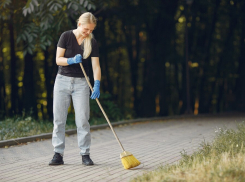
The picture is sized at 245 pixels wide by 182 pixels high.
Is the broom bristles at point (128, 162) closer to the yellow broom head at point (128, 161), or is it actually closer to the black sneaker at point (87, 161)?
the yellow broom head at point (128, 161)

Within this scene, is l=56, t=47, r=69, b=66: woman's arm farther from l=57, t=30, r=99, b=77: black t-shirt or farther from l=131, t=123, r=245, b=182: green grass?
l=131, t=123, r=245, b=182: green grass

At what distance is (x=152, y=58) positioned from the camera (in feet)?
59.6

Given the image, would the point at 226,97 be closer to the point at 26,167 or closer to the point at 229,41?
the point at 229,41

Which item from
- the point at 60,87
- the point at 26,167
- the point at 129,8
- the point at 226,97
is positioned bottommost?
the point at 226,97

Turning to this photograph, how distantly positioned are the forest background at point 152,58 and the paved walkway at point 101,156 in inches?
155

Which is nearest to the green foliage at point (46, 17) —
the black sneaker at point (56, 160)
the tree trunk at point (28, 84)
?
the tree trunk at point (28, 84)

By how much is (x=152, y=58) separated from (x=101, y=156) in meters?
11.7

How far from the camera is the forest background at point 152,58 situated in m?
15.6

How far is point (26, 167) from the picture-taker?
602cm

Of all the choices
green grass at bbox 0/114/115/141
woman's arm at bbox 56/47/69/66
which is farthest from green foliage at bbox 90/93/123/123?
woman's arm at bbox 56/47/69/66

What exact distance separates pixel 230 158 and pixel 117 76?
1994 cm

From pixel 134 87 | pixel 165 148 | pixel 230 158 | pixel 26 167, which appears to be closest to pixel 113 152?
pixel 165 148

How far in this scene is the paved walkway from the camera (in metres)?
5.44

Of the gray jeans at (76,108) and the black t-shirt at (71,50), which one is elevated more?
the black t-shirt at (71,50)
